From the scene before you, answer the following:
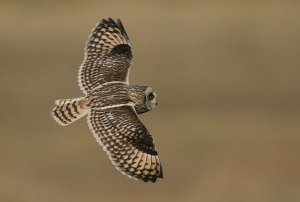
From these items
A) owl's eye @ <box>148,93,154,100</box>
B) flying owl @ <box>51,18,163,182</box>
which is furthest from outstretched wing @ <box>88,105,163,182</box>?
owl's eye @ <box>148,93,154,100</box>

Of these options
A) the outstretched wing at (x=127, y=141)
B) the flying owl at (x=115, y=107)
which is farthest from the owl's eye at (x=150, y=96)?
the outstretched wing at (x=127, y=141)

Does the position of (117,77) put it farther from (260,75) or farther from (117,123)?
(260,75)

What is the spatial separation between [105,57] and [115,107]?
1.09 metres

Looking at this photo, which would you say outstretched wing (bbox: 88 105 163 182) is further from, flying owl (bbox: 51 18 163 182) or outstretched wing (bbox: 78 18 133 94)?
outstretched wing (bbox: 78 18 133 94)

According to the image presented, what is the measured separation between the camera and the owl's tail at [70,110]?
1123 cm

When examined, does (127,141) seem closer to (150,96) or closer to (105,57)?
(150,96)

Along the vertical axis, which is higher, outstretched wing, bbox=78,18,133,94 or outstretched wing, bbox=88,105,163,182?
outstretched wing, bbox=78,18,133,94

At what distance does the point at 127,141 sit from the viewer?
35.7 feet

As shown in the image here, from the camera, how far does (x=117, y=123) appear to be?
10992 mm

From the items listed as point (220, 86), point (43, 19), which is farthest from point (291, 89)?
point (43, 19)

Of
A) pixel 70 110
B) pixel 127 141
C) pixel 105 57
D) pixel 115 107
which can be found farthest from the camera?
pixel 105 57

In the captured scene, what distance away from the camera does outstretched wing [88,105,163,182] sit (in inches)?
421

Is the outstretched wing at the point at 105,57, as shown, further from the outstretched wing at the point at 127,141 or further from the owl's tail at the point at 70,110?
the outstretched wing at the point at 127,141

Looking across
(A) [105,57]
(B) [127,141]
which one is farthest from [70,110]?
(A) [105,57]
